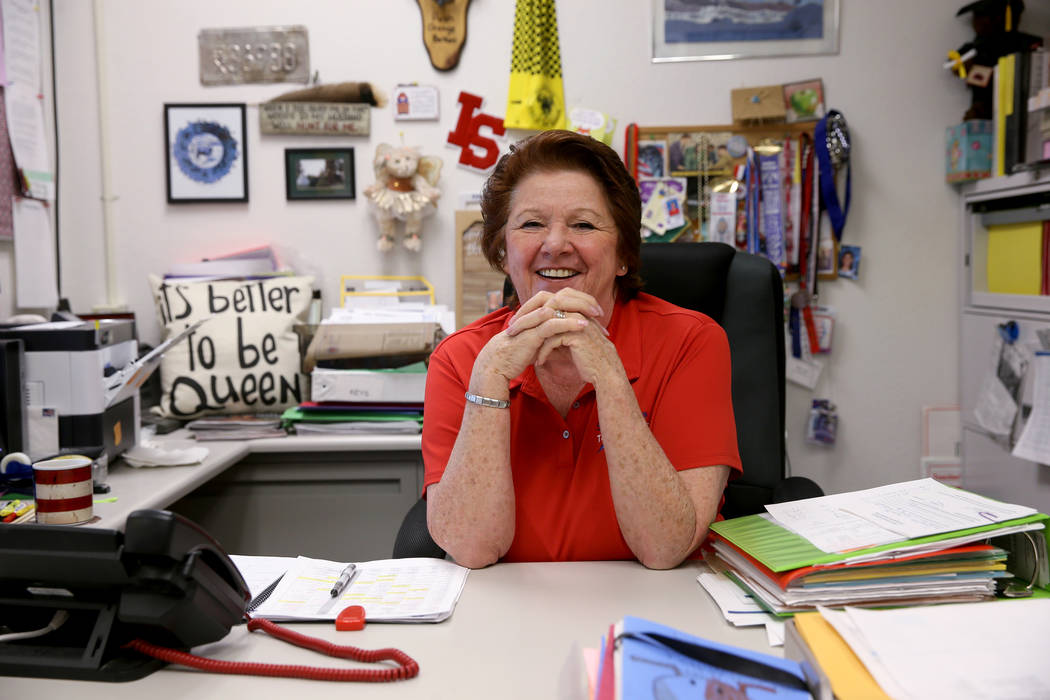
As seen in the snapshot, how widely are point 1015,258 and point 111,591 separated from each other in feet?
8.18

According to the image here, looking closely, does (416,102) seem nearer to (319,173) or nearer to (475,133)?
(475,133)

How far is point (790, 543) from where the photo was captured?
3.18 ft

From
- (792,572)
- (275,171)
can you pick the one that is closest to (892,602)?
(792,572)

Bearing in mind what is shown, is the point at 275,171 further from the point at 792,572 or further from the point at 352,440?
the point at 792,572

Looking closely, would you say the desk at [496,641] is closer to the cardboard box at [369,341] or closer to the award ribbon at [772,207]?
the cardboard box at [369,341]

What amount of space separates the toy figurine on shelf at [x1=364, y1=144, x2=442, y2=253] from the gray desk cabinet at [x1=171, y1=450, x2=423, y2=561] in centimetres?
79

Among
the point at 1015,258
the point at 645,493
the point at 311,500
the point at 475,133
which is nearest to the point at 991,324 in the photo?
the point at 1015,258

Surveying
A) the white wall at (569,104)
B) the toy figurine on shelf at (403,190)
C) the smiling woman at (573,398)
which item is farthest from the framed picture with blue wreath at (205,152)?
the smiling woman at (573,398)

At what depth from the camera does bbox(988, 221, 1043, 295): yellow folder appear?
2264mm

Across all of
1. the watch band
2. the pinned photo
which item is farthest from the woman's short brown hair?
the pinned photo

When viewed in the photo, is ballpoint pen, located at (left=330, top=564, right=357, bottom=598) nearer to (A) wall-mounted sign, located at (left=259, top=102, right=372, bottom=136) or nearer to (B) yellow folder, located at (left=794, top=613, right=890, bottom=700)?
(B) yellow folder, located at (left=794, top=613, right=890, bottom=700)

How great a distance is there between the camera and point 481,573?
1.11 metres

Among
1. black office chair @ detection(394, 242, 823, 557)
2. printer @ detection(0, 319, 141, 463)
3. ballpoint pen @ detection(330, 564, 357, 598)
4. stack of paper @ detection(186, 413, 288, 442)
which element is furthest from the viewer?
stack of paper @ detection(186, 413, 288, 442)

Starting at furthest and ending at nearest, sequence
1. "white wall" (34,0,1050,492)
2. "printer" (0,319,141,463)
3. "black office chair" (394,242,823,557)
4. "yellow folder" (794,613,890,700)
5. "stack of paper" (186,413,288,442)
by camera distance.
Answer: "white wall" (34,0,1050,492)
"stack of paper" (186,413,288,442)
"printer" (0,319,141,463)
"black office chair" (394,242,823,557)
"yellow folder" (794,613,890,700)
